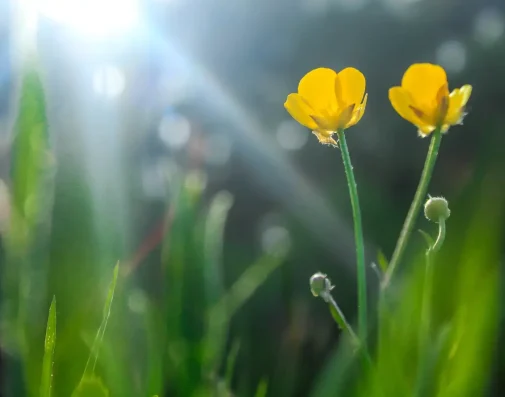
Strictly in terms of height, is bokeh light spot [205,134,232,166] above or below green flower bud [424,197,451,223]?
below

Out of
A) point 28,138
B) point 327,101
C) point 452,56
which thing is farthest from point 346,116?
point 452,56

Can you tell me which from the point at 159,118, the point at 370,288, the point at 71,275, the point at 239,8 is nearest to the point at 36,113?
the point at 71,275

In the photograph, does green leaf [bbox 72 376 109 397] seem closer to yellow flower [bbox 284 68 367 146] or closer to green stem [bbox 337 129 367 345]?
green stem [bbox 337 129 367 345]

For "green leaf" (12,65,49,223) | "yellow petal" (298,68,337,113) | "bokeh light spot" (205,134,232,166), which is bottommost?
"bokeh light spot" (205,134,232,166)

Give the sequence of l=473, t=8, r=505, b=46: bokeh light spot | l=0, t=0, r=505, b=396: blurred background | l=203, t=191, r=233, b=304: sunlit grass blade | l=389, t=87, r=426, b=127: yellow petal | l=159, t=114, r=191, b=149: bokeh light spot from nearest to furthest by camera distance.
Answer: l=389, t=87, r=426, b=127: yellow petal → l=203, t=191, r=233, b=304: sunlit grass blade → l=0, t=0, r=505, b=396: blurred background → l=473, t=8, r=505, b=46: bokeh light spot → l=159, t=114, r=191, b=149: bokeh light spot

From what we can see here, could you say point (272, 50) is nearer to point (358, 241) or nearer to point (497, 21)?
point (497, 21)

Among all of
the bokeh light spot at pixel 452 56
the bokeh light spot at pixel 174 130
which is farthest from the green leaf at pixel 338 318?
the bokeh light spot at pixel 174 130

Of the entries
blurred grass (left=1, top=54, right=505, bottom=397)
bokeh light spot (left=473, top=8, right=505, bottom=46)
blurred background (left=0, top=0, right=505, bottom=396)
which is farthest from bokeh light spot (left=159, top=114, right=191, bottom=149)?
blurred grass (left=1, top=54, right=505, bottom=397)

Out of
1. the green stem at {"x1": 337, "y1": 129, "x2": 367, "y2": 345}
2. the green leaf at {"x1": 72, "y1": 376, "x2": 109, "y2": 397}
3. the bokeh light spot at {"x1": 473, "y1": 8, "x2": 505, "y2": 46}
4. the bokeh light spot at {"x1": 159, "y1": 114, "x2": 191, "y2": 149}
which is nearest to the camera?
the green leaf at {"x1": 72, "y1": 376, "x2": 109, "y2": 397}
